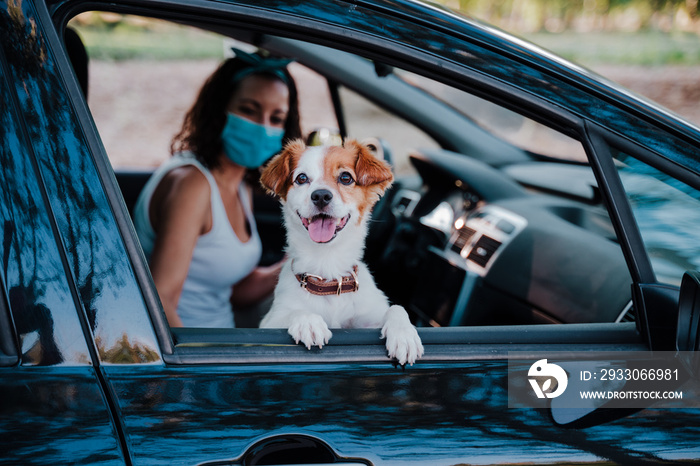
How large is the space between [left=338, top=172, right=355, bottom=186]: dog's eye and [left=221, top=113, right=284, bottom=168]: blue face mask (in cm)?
61

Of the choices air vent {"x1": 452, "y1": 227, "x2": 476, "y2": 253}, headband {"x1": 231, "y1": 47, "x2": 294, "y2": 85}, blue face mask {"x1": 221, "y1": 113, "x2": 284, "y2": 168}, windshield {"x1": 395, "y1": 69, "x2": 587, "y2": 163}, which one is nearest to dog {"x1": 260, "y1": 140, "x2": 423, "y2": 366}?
blue face mask {"x1": 221, "y1": 113, "x2": 284, "y2": 168}

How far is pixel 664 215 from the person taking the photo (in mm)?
1517

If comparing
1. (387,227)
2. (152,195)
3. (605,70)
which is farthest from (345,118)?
(605,70)

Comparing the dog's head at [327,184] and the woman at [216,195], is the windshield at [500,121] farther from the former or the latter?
the dog's head at [327,184]

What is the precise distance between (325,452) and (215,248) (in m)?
1.40

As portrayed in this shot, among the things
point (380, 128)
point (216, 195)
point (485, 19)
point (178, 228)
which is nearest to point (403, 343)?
point (178, 228)

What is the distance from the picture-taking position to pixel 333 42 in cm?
141

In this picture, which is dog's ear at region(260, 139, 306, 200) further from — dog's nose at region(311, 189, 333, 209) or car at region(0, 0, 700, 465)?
car at region(0, 0, 700, 465)

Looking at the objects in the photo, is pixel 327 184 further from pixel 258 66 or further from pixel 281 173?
pixel 258 66

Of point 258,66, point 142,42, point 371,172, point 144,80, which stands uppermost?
point 142,42

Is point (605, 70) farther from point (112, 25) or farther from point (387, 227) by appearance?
point (387, 227)

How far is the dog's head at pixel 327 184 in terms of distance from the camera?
1.90 meters

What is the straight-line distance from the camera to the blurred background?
12.6 meters

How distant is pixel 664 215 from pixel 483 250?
3.74 feet
